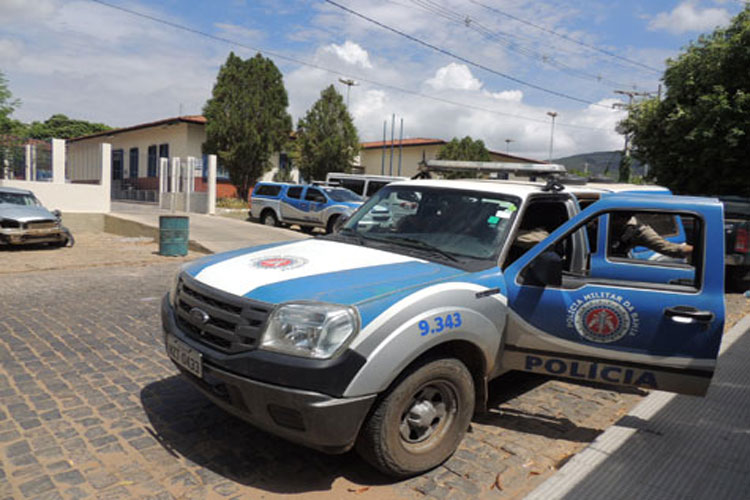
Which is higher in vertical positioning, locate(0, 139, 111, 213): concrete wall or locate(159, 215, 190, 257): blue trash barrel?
locate(0, 139, 111, 213): concrete wall

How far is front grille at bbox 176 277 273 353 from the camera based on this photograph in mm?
2656

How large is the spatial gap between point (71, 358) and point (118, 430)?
168 cm

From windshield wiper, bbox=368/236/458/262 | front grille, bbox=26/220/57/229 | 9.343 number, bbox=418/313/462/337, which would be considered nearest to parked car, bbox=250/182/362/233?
front grille, bbox=26/220/57/229

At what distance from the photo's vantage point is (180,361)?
312cm

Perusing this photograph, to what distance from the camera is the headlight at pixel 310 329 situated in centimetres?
254

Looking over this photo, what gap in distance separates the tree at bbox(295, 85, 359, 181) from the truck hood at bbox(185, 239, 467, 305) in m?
28.9

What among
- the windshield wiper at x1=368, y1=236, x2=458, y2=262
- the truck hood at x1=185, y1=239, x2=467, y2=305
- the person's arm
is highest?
the person's arm

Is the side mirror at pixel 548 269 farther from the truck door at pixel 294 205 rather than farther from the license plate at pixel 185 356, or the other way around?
the truck door at pixel 294 205

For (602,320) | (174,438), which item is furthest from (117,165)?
(602,320)

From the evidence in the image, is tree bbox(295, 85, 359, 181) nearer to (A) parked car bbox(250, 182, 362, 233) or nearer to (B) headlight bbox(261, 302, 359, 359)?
(A) parked car bbox(250, 182, 362, 233)

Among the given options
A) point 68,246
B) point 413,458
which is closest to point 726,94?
point 413,458

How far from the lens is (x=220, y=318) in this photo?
2834 millimetres

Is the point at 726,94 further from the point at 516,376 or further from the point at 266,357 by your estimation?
the point at 266,357

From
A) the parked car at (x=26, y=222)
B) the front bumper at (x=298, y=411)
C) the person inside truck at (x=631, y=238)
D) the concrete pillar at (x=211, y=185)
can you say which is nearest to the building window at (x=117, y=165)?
the concrete pillar at (x=211, y=185)
